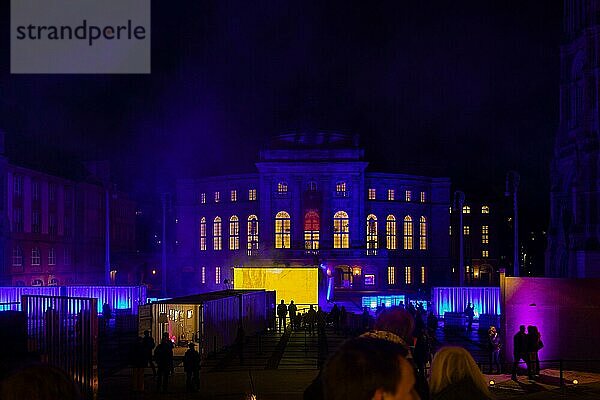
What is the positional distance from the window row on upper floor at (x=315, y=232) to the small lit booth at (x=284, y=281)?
22455 mm

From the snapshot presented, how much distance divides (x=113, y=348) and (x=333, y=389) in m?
31.8

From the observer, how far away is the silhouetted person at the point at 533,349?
2287cm

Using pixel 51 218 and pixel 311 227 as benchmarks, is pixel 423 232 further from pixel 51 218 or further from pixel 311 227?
pixel 51 218

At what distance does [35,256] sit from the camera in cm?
6644

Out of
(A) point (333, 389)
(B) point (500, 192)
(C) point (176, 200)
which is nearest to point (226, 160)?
(C) point (176, 200)

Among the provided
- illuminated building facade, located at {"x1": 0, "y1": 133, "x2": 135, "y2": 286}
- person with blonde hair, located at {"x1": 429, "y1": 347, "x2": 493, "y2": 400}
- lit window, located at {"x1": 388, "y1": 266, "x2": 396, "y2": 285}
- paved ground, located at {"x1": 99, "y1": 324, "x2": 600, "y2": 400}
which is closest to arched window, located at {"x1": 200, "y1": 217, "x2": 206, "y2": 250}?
illuminated building facade, located at {"x1": 0, "y1": 133, "x2": 135, "y2": 286}

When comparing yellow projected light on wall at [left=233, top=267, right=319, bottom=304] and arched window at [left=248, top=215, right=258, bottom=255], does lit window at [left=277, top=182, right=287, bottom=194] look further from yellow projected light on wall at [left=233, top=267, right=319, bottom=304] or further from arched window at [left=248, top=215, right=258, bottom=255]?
yellow projected light on wall at [left=233, top=267, right=319, bottom=304]

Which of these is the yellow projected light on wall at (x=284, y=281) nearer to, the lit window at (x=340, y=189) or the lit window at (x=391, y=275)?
the lit window at (x=340, y=189)

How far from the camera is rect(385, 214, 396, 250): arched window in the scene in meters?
85.2

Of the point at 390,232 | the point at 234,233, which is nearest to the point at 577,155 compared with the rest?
the point at 390,232

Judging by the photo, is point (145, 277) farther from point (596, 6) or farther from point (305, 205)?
point (596, 6)

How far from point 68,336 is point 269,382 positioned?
7.46 m

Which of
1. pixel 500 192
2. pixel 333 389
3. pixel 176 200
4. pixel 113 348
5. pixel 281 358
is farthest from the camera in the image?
pixel 500 192

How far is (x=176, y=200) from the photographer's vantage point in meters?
92.2
